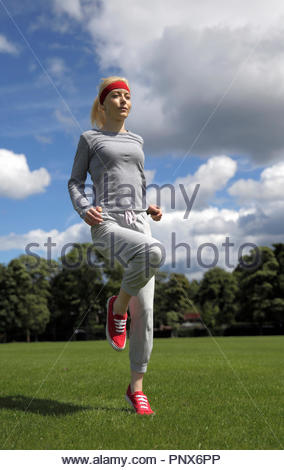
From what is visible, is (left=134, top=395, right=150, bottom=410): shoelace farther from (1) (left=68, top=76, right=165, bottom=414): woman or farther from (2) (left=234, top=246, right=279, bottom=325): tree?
(2) (left=234, top=246, right=279, bottom=325): tree

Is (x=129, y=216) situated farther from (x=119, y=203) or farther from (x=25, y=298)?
(x=25, y=298)

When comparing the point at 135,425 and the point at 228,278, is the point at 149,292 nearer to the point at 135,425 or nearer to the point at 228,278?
the point at 135,425

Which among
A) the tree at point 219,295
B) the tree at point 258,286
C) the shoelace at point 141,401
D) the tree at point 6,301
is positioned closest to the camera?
the shoelace at point 141,401

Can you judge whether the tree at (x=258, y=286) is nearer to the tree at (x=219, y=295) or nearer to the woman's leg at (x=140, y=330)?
the tree at (x=219, y=295)

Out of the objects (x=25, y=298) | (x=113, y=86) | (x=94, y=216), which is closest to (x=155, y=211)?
(x=94, y=216)

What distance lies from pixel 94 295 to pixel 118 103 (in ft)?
205

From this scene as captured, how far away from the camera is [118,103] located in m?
5.17

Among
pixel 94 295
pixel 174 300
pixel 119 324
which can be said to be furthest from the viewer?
pixel 174 300

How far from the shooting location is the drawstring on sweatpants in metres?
4.86

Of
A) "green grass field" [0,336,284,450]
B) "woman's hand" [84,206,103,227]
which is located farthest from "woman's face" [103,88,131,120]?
"green grass field" [0,336,284,450]

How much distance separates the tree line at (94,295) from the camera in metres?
61.6

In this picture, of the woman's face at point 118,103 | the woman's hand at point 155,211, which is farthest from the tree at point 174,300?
the woman's face at point 118,103

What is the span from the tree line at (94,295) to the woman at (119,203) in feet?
177
